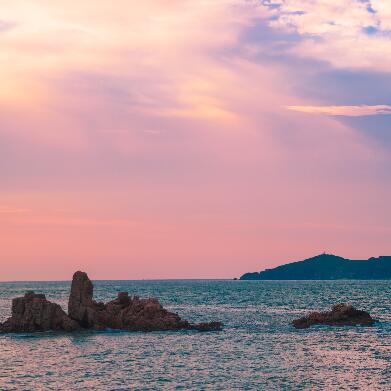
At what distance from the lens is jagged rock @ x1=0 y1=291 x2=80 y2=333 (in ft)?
278

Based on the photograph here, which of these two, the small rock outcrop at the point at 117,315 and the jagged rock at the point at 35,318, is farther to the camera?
the small rock outcrop at the point at 117,315

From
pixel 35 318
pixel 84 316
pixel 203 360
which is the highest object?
pixel 84 316

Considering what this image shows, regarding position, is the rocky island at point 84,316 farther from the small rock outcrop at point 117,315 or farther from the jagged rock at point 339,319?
the jagged rock at point 339,319

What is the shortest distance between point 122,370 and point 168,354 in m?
9.67

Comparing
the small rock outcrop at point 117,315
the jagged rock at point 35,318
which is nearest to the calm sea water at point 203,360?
the small rock outcrop at point 117,315

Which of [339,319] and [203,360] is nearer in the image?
[203,360]

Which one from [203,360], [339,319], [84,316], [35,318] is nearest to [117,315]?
[84,316]

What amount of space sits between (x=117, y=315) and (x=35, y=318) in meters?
11.9

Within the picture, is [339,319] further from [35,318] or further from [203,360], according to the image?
[35,318]

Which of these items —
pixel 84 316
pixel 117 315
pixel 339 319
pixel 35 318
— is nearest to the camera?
pixel 35 318

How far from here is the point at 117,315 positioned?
90.0 m

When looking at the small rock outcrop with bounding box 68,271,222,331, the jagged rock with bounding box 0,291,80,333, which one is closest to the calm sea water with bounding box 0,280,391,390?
the small rock outcrop with bounding box 68,271,222,331

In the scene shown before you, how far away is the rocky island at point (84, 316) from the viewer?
279ft

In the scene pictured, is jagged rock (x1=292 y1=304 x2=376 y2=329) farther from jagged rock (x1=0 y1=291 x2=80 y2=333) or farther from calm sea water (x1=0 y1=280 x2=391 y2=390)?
jagged rock (x1=0 y1=291 x2=80 y2=333)
